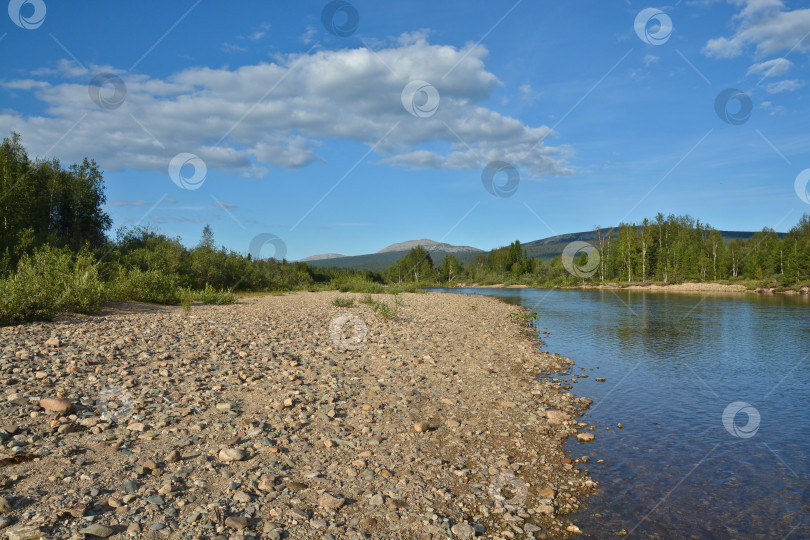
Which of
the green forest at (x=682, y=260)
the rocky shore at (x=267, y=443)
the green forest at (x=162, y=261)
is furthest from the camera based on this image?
the green forest at (x=682, y=260)

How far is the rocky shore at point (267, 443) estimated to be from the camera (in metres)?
4.46

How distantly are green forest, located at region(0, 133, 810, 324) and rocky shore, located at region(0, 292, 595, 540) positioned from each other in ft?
18.9

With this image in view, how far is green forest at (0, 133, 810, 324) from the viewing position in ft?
54.1

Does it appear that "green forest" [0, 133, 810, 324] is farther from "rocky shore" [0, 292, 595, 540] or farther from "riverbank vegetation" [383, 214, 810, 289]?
"rocky shore" [0, 292, 595, 540]

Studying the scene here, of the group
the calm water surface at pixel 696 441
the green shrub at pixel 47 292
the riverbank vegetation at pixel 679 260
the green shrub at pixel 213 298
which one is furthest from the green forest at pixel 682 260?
the green shrub at pixel 47 292

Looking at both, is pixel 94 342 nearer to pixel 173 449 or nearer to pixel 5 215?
pixel 173 449

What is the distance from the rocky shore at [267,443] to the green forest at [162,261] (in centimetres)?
576

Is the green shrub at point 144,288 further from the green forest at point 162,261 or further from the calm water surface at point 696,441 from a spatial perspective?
the calm water surface at point 696,441

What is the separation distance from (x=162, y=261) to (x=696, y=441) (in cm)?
3603

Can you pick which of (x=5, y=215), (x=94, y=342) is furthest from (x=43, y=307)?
(x=5, y=215)

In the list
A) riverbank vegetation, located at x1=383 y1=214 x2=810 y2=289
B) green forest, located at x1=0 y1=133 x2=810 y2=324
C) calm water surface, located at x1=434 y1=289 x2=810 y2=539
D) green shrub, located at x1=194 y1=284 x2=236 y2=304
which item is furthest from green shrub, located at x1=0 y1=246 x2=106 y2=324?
riverbank vegetation, located at x1=383 y1=214 x2=810 y2=289

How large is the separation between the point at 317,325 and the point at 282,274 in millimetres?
42138

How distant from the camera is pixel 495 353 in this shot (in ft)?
48.5

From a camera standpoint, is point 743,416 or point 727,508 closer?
point 727,508
